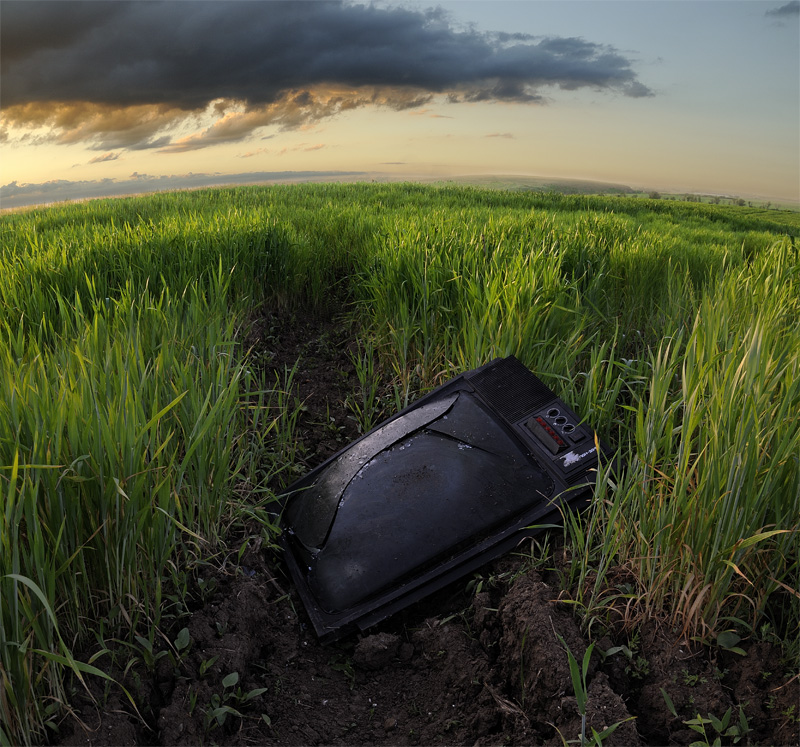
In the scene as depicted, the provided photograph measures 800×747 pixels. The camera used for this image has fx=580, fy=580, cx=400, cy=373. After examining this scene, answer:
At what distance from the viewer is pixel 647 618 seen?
1.58 meters

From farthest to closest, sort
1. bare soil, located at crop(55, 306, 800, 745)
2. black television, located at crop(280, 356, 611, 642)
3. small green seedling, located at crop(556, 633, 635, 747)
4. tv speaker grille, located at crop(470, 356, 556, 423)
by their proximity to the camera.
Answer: tv speaker grille, located at crop(470, 356, 556, 423)
black television, located at crop(280, 356, 611, 642)
bare soil, located at crop(55, 306, 800, 745)
small green seedling, located at crop(556, 633, 635, 747)

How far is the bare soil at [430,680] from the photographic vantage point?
1.36 meters

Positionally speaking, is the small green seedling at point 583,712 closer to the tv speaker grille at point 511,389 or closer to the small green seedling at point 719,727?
the small green seedling at point 719,727

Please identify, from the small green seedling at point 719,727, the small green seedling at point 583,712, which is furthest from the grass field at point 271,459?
the small green seedling at point 583,712

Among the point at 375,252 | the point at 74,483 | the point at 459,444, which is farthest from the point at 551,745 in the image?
the point at 375,252

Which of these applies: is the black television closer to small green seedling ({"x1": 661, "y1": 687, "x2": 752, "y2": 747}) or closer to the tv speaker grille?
the tv speaker grille

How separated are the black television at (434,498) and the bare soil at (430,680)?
0.11 m

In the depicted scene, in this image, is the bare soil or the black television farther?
the black television

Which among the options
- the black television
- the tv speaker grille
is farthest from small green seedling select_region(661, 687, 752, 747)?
the tv speaker grille

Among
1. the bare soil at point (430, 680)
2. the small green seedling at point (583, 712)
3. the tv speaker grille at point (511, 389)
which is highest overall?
the tv speaker grille at point (511, 389)

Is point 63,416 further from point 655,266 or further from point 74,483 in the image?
point 655,266

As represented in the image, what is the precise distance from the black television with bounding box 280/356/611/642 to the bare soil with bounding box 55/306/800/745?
0.37 feet

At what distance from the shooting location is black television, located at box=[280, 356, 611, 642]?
1839mm

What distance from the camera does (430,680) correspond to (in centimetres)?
171
